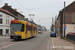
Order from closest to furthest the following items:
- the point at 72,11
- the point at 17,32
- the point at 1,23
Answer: the point at 17,32
the point at 72,11
the point at 1,23

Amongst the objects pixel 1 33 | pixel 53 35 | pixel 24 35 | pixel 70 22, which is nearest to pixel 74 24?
pixel 70 22

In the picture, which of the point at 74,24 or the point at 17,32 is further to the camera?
the point at 74,24

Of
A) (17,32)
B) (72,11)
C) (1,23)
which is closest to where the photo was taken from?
(17,32)

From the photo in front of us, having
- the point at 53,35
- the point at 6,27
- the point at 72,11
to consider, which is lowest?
the point at 53,35

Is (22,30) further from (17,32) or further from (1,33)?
(1,33)

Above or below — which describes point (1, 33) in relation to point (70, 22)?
below

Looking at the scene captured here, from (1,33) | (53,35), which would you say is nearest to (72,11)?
(53,35)

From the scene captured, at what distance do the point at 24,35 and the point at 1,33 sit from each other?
25.1m

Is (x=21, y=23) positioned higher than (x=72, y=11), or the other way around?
(x=72, y=11)

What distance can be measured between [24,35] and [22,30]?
91 cm

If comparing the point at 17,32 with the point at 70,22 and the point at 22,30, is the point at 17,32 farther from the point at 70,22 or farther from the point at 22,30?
the point at 70,22

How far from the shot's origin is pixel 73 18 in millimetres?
36938

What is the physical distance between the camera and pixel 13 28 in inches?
791

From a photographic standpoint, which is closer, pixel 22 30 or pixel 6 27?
pixel 22 30
